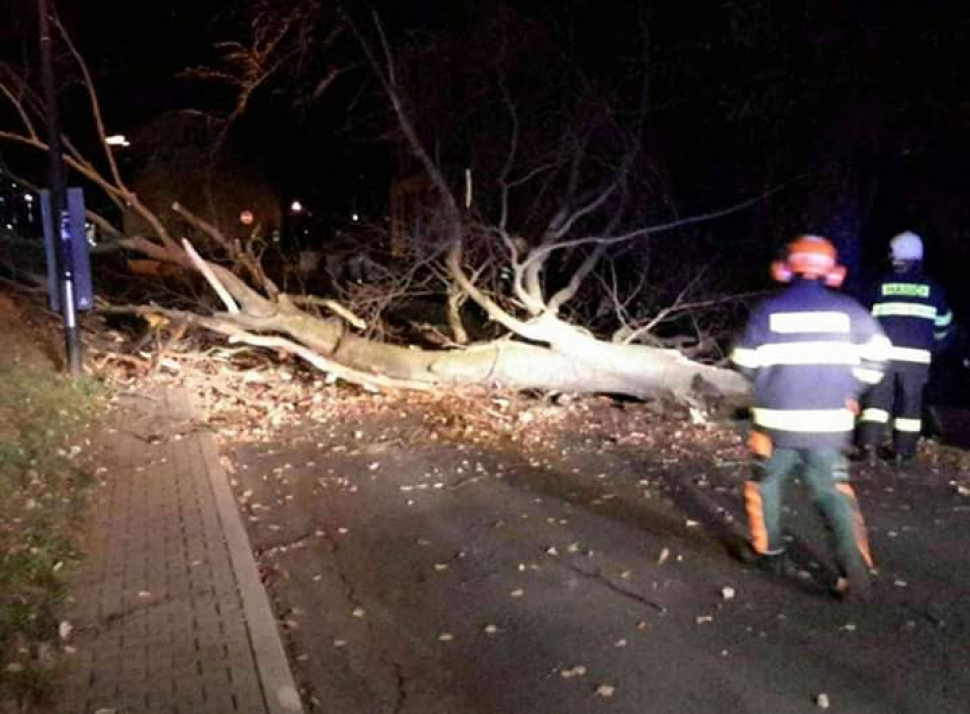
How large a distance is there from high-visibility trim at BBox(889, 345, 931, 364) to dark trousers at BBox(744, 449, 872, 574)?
2.61 metres

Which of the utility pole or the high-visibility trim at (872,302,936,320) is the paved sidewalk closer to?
the utility pole

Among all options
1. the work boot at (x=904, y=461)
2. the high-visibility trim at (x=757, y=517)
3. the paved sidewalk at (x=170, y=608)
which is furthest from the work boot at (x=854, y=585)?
the work boot at (x=904, y=461)

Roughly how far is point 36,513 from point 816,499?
14.4ft

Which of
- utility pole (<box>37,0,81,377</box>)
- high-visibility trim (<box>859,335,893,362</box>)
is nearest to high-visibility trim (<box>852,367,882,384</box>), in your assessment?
high-visibility trim (<box>859,335,893,362</box>)

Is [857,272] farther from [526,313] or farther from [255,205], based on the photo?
[255,205]

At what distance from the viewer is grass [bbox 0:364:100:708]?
414cm

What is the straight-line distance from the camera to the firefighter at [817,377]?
4980 mm

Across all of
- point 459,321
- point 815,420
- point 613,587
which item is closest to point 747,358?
point 815,420

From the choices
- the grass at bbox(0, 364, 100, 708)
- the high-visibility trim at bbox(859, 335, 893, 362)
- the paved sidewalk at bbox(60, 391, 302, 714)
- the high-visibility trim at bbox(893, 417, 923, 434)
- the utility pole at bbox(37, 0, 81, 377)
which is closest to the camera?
the paved sidewalk at bbox(60, 391, 302, 714)

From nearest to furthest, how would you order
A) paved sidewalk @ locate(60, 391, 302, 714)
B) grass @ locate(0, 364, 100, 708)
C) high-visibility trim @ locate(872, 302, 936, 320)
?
paved sidewalk @ locate(60, 391, 302, 714), grass @ locate(0, 364, 100, 708), high-visibility trim @ locate(872, 302, 936, 320)

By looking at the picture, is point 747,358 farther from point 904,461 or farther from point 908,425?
point 904,461

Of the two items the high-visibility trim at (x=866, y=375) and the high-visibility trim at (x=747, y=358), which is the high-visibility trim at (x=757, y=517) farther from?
the high-visibility trim at (x=866, y=375)

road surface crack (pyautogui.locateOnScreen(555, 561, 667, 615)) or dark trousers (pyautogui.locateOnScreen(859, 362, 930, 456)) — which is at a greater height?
dark trousers (pyautogui.locateOnScreen(859, 362, 930, 456))

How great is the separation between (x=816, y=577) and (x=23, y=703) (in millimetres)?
3749
